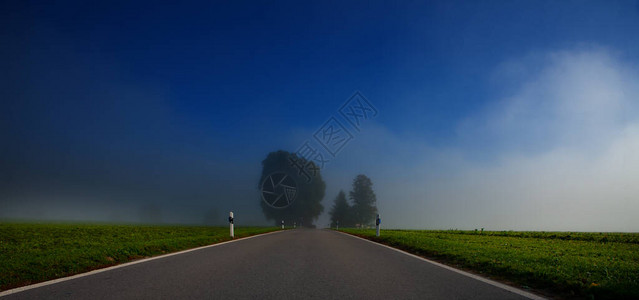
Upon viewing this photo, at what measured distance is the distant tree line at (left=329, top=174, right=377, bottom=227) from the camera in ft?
239

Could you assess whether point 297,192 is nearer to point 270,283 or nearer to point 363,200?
point 363,200

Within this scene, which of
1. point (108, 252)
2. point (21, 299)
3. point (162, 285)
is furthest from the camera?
point (108, 252)

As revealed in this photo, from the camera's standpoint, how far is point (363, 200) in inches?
2913

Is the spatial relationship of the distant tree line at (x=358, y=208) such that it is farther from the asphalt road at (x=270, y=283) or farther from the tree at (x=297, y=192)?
the asphalt road at (x=270, y=283)

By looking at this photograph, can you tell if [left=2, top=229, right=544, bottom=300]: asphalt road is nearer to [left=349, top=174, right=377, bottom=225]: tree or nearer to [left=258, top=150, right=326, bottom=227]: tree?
[left=258, top=150, right=326, bottom=227]: tree

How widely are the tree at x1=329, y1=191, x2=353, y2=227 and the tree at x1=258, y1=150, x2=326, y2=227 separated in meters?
11.4

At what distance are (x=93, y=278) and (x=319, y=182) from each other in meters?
60.2

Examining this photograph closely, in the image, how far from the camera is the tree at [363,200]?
72.8m

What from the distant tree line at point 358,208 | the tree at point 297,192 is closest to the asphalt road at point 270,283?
the tree at point 297,192

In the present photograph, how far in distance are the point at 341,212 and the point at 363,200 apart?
216 inches

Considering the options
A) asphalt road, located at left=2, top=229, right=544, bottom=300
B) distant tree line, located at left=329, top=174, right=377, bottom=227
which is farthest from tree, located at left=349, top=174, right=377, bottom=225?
asphalt road, located at left=2, top=229, right=544, bottom=300

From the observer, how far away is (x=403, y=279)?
16.8 feet

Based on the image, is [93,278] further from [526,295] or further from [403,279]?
[526,295]

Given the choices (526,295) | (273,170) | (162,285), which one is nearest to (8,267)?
(162,285)
